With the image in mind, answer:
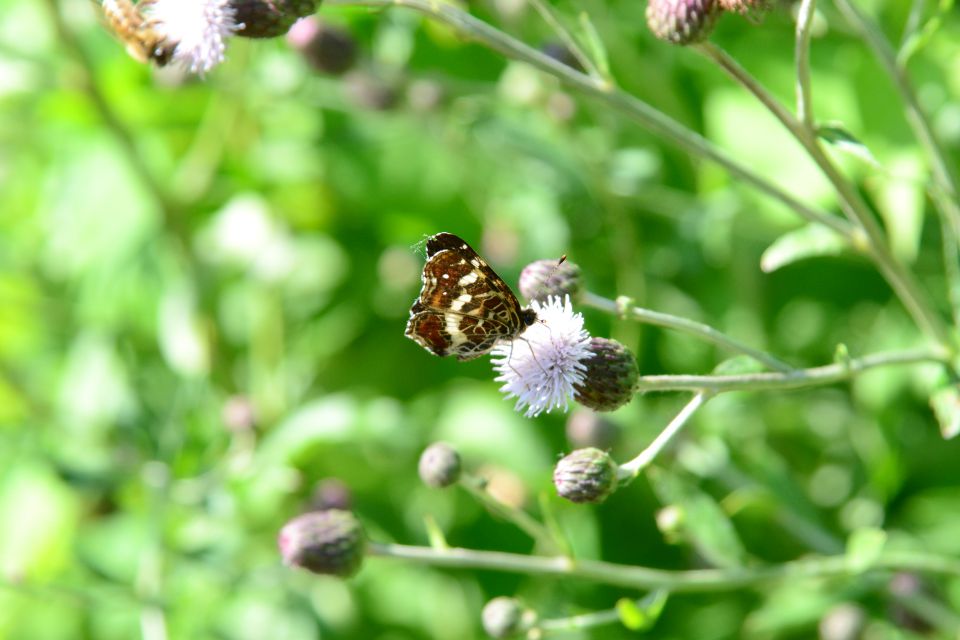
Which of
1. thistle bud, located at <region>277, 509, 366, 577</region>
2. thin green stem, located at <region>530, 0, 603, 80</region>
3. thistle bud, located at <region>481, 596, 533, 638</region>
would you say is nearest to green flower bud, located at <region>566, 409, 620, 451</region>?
thistle bud, located at <region>481, 596, 533, 638</region>

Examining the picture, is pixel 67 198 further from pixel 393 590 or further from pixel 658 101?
pixel 658 101

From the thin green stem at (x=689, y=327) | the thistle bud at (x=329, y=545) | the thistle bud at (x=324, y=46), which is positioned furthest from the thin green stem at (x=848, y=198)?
the thistle bud at (x=324, y=46)

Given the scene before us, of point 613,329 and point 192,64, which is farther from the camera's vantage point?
point 613,329

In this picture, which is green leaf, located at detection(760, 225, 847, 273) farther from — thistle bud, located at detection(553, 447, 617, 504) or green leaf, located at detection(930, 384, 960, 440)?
thistle bud, located at detection(553, 447, 617, 504)

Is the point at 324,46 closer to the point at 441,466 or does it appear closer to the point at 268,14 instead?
the point at 268,14

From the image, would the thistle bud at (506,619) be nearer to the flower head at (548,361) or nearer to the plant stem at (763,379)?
the flower head at (548,361)

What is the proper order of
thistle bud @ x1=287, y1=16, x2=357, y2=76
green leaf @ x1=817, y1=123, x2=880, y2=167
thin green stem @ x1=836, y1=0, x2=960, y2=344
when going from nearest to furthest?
green leaf @ x1=817, y1=123, x2=880, y2=167, thin green stem @ x1=836, y1=0, x2=960, y2=344, thistle bud @ x1=287, y1=16, x2=357, y2=76

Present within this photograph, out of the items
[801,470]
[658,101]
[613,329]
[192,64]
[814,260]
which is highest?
[192,64]

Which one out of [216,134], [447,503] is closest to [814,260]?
[447,503]
